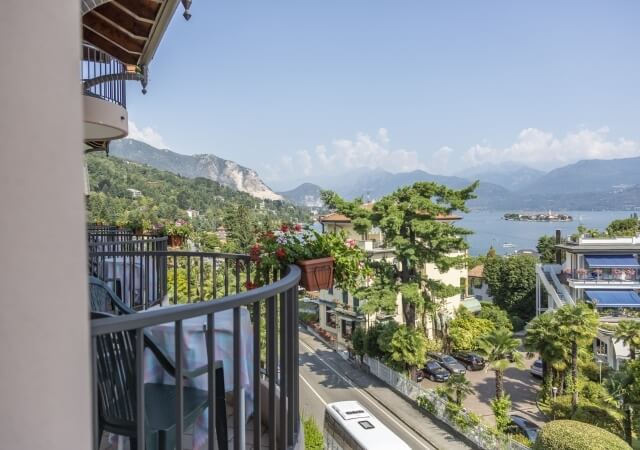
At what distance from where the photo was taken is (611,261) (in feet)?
91.8

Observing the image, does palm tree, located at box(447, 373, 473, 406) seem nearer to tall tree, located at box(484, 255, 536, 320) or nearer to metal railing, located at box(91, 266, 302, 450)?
metal railing, located at box(91, 266, 302, 450)

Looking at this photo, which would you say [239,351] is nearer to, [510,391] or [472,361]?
[510,391]

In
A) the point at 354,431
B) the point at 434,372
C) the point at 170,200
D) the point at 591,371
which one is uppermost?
the point at 170,200

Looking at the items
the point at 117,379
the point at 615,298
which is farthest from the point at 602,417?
the point at 117,379

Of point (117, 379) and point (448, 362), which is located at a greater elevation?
point (117, 379)

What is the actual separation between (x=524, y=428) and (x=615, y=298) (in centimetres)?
1591

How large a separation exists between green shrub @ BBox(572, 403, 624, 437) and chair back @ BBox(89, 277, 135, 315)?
16.3 m

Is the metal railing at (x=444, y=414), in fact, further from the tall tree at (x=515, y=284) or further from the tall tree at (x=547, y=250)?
the tall tree at (x=547, y=250)

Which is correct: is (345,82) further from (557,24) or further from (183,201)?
(183,201)

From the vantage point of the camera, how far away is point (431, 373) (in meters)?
21.2

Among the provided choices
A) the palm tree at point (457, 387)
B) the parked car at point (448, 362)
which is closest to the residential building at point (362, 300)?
the parked car at point (448, 362)

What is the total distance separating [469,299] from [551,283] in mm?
5656

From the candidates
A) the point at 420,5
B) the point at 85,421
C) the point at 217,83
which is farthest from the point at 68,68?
the point at 217,83

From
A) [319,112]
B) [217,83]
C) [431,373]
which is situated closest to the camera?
[431,373]
